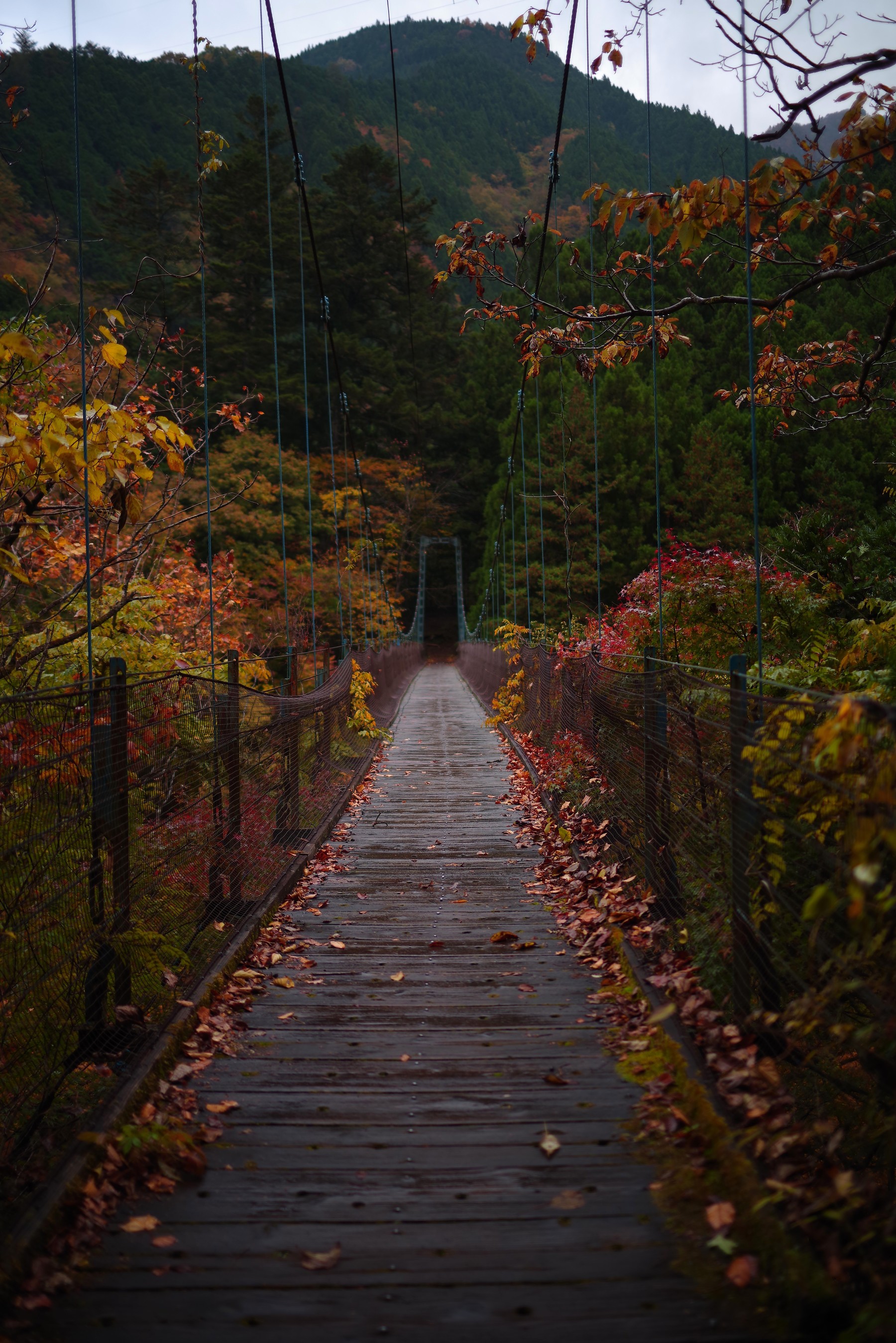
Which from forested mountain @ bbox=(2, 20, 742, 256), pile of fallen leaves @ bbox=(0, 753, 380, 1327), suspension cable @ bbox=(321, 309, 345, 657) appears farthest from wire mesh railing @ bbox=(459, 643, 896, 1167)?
suspension cable @ bbox=(321, 309, 345, 657)

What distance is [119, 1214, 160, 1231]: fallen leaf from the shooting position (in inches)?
88.0

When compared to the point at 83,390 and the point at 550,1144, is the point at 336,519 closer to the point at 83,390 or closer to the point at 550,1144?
the point at 83,390

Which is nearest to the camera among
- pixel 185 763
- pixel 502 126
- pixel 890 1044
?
pixel 890 1044

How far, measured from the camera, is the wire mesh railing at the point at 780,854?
1889 mm

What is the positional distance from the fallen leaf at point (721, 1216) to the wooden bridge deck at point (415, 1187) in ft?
0.38

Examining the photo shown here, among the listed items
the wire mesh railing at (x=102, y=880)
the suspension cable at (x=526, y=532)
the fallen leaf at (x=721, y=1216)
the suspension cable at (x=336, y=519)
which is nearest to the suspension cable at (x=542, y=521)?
the suspension cable at (x=526, y=532)

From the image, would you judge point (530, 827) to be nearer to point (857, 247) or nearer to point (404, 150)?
point (857, 247)

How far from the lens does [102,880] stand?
311 centimetres

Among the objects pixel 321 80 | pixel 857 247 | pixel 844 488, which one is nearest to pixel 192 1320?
pixel 857 247

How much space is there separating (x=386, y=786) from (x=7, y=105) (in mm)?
5894

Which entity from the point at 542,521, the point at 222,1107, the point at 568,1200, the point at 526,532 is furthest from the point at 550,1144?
the point at 526,532

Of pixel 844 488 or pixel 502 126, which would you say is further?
pixel 502 126

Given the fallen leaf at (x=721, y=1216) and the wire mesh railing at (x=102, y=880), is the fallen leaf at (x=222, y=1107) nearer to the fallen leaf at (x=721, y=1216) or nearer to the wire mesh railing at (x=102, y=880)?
A: the wire mesh railing at (x=102, y=880)

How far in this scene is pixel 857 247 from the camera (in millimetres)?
5340
